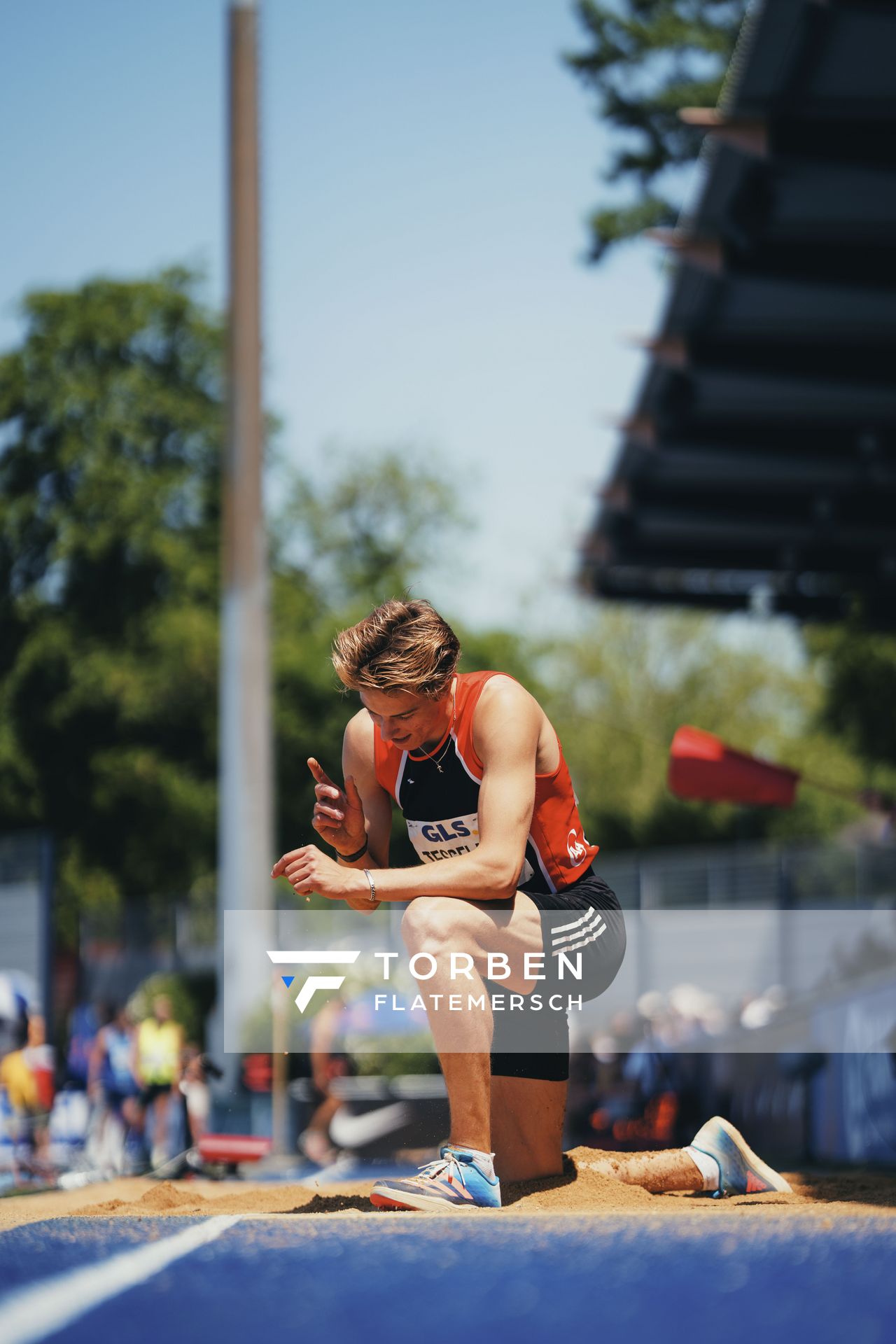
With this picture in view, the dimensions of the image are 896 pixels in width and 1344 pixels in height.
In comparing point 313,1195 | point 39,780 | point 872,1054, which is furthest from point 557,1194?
point 39,780

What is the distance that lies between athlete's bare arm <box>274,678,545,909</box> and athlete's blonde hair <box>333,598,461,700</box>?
0.17 meters

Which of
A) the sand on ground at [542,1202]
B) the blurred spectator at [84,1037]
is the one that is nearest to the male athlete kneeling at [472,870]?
the sand on ground at [542,1202]

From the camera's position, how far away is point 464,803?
13.9ft

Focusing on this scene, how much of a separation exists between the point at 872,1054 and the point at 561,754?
285 inches

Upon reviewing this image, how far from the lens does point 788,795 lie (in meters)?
10.2

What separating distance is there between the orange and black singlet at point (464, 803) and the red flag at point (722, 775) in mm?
5625

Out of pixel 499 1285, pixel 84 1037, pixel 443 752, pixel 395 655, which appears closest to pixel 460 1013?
pixel 443 752

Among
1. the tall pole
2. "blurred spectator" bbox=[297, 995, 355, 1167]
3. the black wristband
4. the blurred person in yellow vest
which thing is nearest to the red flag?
"blurred spectator" bbox=[297, 995, 355, 1167]

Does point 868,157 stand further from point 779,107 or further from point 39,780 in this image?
point 39,780

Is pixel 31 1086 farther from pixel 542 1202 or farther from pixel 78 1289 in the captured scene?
pixel 78 1289

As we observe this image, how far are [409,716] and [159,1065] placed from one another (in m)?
12.1

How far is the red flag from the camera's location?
397 inches

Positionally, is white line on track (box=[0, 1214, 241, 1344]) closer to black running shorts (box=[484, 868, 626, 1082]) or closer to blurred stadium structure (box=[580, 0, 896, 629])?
black running shorts (box=[484, 868, 626, 1082])

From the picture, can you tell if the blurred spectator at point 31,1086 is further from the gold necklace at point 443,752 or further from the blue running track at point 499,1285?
the blue running track at point 499,1285
